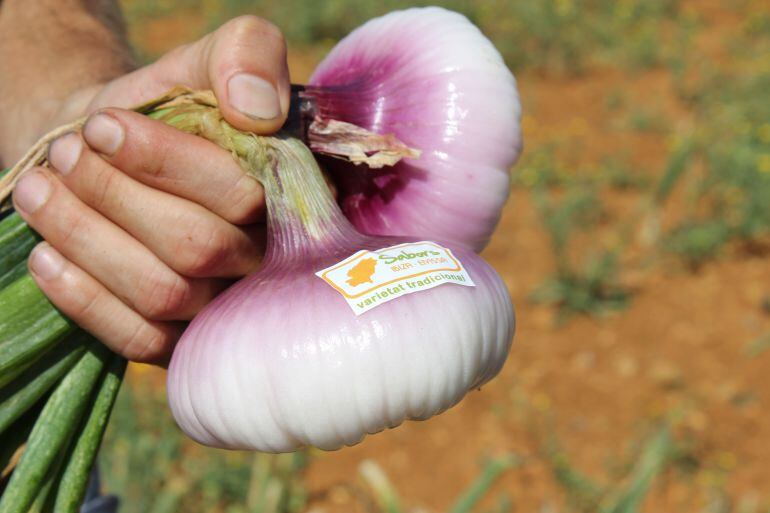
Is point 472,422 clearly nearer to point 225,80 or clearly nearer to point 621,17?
point 225,80

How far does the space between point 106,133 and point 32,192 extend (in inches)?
4.6

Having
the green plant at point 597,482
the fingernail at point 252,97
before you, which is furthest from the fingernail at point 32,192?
the green plant at point 597,482

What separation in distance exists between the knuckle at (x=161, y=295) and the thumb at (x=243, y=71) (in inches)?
7.0

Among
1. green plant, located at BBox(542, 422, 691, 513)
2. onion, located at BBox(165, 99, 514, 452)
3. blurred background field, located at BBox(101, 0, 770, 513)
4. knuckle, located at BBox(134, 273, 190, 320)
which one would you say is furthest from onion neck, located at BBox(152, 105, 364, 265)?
green plant, located at BBox(542, 422, 691, 513)

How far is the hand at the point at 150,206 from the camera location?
891 mm

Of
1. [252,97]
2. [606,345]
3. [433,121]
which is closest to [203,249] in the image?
[252,97]

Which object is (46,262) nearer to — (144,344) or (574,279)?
(144,344)

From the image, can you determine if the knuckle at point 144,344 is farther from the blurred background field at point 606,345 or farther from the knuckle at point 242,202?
the blurred background field at point 606,345

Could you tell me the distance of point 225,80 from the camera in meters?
0.90

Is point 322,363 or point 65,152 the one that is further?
point 65,152

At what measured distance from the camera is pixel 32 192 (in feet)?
3.05

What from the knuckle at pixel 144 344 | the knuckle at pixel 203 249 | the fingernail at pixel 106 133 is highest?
the fingernail at pixel 106 133

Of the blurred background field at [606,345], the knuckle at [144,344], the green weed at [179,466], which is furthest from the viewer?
the blurred background field at [606,345]

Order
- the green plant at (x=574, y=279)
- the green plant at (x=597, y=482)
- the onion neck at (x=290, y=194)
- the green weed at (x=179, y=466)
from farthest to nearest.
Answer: the green plant at (x=574, y=279) < the green plant at (x=597, y=482) < the green weed at (x=179, y=466) < the onion neck at (x=290, y=194)
